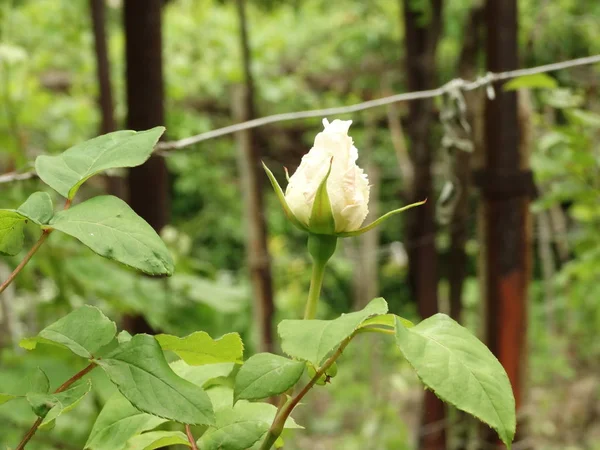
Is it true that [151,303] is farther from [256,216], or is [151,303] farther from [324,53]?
[324,53]

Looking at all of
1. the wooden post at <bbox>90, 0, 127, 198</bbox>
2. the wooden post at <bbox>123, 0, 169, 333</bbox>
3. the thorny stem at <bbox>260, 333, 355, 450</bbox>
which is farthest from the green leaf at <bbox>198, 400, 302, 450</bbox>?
the wooden post at <bbox>90, 0, 127, 198</bbox>

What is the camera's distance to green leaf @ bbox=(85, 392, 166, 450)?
0.36 meters

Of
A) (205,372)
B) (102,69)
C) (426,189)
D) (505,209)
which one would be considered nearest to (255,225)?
(426,189)

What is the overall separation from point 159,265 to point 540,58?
4113 mm

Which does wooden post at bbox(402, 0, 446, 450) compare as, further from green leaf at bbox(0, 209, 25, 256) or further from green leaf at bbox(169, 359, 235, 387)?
green leaf at bbox(0, 209, 25, 256)

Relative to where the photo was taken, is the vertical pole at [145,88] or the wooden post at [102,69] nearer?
the vertical pole at [145,88]

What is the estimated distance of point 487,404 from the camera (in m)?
0.28

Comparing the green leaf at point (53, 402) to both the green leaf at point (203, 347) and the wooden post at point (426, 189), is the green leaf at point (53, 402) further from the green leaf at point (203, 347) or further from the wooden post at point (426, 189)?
the wooden post at point (426, 189)

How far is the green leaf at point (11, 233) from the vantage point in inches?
13.5

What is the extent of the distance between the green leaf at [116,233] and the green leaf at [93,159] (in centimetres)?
2

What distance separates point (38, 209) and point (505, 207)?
3.38 ft

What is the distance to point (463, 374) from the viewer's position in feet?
0.91

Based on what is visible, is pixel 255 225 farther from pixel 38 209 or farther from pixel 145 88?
pixel 38 209

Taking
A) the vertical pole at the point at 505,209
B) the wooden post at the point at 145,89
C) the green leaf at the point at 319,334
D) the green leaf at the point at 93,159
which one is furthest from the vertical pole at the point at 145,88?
the green leaf at the point at 319,334
